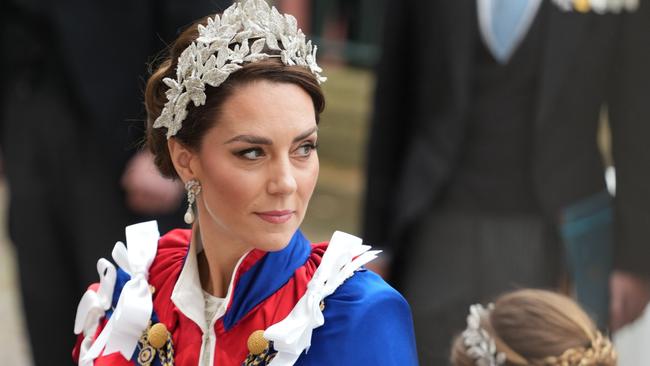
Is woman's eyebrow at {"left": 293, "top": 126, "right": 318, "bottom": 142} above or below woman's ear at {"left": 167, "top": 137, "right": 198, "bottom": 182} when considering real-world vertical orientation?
above

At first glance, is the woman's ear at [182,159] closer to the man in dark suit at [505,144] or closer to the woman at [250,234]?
the woman at [250,234]

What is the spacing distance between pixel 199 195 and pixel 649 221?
6.37 feet

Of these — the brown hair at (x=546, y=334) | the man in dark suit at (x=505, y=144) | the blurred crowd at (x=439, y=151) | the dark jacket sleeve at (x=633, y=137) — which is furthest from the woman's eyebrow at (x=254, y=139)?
the dark jacket sleeve at (x=633, y=137)

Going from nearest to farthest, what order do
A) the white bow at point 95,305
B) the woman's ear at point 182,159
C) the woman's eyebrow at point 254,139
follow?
the woman's eyebrow at point 254,139
the woman's ear at point 182,159
the white bow at point 95,305

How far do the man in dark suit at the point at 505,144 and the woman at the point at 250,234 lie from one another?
4.90 ft

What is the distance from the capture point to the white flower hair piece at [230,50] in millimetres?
1937

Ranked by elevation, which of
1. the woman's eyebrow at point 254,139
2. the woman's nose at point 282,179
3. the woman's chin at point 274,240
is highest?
the woman's eyebrow at point 254,139

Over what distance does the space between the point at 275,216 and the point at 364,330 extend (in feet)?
0.72

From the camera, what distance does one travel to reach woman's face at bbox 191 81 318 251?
1.91m

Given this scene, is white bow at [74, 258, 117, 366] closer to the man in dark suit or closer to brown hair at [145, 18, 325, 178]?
brown hair at [145, 18, 325, 178]

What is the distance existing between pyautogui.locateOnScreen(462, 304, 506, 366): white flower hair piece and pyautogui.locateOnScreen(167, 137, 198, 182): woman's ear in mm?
746

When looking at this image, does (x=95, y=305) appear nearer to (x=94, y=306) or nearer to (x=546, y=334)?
(x=94, y=306)

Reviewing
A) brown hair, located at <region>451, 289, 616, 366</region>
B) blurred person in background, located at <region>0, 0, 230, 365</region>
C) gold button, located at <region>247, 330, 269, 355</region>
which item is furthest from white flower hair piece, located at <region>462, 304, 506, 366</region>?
blurred person in background, located at <region>0, 0, 230, 365</region>

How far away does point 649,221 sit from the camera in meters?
3.63
